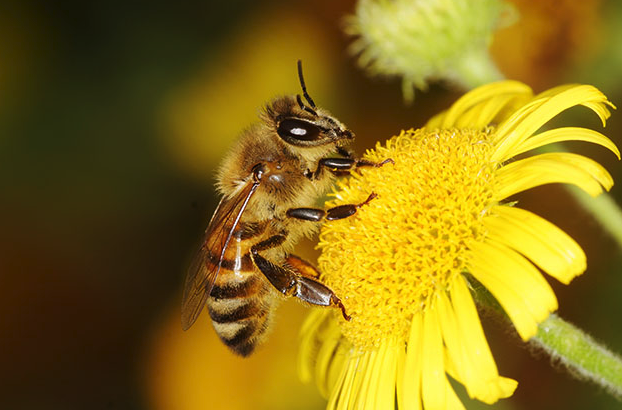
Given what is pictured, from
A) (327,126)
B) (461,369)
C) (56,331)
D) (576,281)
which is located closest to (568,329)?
(461,369)

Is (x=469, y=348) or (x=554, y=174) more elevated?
(x=554, y=174)

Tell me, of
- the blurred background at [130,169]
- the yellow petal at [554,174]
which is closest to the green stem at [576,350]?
the yellow petal at [554,174]

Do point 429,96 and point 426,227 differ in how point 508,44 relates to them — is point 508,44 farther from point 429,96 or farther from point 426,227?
point 426,227

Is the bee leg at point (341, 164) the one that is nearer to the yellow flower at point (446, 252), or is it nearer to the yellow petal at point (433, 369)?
the yellow flower at point (446, 252)

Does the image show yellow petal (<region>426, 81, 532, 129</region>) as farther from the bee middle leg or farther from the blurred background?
the blurred background

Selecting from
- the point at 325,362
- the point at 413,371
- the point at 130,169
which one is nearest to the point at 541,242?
the point at 413,371

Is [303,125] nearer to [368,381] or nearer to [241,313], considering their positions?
[241,313]
